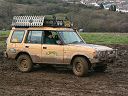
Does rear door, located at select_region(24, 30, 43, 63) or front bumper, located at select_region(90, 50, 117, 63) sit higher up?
rear door, located at select_region(24, 30, 43, 63)

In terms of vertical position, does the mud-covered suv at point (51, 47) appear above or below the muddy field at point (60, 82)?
above

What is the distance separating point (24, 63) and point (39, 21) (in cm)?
178

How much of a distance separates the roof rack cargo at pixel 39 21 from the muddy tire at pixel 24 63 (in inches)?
51.7

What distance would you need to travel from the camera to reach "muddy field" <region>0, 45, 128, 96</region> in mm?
11516

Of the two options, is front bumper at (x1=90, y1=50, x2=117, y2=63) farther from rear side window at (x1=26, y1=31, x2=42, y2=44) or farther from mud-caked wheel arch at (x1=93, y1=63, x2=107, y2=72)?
rear side window at (x1=26, y1=31, x2=42, y2=44)

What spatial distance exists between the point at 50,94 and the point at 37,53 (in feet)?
15.1

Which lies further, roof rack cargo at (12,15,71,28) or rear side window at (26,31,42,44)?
roof rack cargo at (12,15,71,28)

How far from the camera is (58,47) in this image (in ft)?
49.6

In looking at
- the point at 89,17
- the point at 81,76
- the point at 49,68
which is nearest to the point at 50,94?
A: the point at 81,76

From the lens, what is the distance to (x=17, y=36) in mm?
16359

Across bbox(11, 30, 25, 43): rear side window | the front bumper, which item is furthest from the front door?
the front bumper

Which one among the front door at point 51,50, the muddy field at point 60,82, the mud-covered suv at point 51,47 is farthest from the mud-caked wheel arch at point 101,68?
the front door at point 51,50

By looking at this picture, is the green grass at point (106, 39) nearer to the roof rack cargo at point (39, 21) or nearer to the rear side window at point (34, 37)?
the roof rack cargo at point (39, 21)

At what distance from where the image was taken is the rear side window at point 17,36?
16250 millimetres
